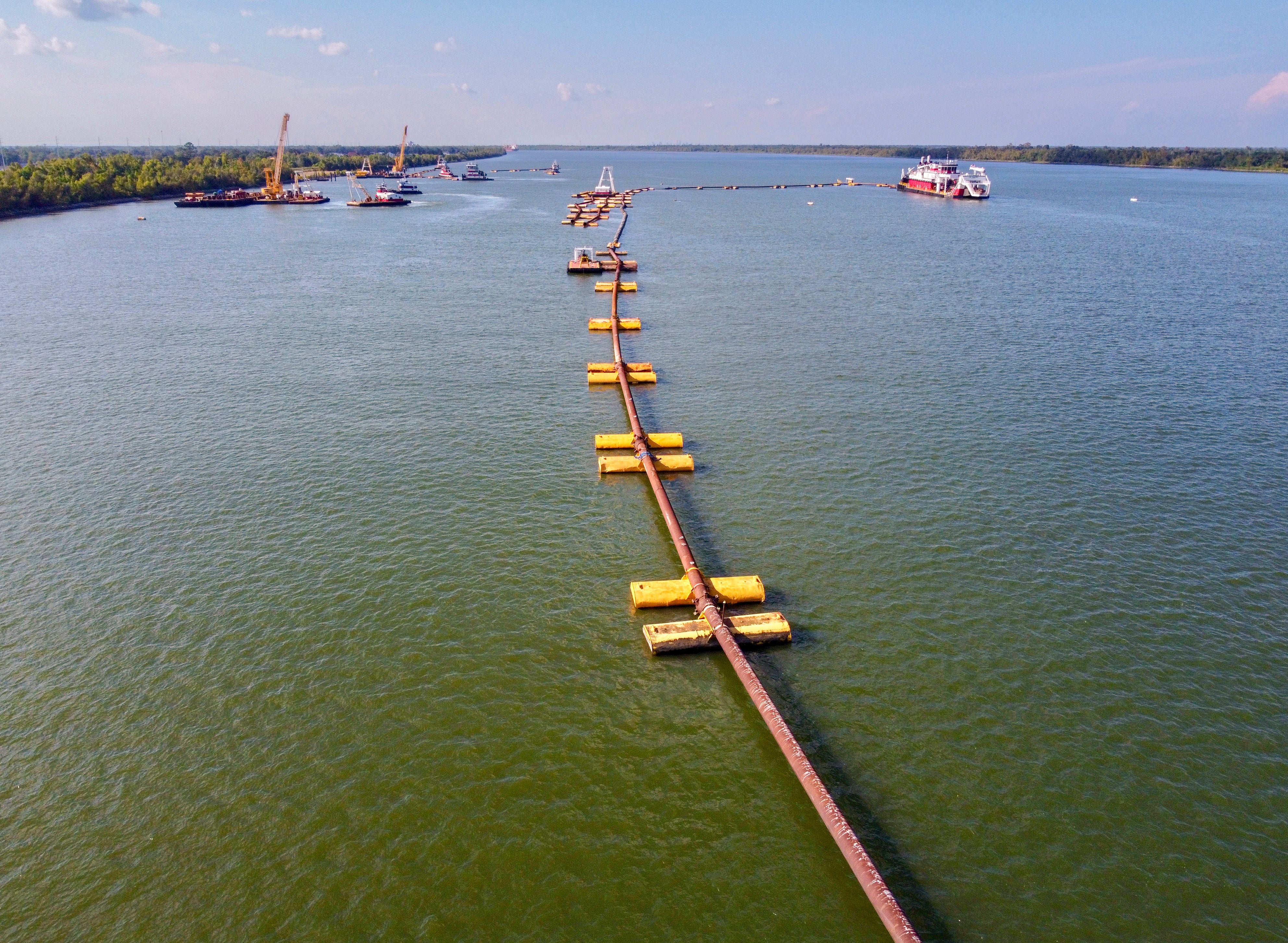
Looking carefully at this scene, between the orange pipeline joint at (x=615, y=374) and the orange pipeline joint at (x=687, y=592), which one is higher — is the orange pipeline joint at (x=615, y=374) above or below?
above

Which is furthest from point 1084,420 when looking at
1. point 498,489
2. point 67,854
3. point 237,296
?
point 237,296

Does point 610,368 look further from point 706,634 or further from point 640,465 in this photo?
point 706,634

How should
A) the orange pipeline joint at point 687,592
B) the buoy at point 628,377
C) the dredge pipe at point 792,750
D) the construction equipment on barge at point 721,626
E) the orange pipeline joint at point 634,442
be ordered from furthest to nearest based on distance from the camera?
the buoy at point 628,377
the orange pipeline joint at point 634,442
the orange pipeline joint at point 687,592
the construction equipment on barge at point 721,626
the dredge pipe at point 792,750

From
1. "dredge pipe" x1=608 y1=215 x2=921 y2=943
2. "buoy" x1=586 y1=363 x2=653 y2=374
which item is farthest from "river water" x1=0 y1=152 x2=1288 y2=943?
"buoy" x1=586 y1=363 x2=653 y2=374

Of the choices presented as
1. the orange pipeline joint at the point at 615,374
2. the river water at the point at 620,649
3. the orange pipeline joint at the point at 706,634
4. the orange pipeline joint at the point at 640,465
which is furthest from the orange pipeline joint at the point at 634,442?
the orange pipeline joint at the point at 706,634

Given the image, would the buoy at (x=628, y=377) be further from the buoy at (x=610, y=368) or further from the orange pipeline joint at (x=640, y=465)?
the orange pipeline joint at (x=640, y=465)

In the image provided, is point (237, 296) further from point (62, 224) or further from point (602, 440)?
point (62, 224)

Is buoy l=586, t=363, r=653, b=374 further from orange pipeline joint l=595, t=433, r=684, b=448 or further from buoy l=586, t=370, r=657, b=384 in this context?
orange pipeline joint l=595, t=433, r=684, b=448
